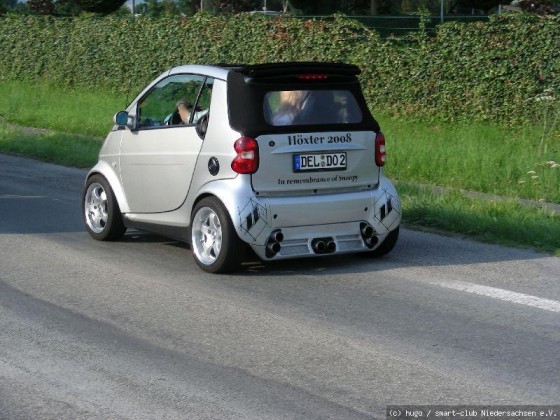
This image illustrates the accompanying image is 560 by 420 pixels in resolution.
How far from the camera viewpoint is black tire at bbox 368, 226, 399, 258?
997cm

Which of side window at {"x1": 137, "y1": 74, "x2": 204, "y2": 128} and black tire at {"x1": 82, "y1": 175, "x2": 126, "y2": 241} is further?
black tire at {"x1": 82, "y1": 175, "x2": 126, "y2": 241}

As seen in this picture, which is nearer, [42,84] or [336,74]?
[336,74]

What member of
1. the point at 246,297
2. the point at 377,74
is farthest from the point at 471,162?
the point at 246,297

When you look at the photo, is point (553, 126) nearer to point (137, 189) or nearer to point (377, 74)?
point (377, 74)

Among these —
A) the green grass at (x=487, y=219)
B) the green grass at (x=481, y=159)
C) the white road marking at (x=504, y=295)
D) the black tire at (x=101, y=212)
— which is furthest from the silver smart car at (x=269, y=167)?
the green grass at (x=481, y=159)

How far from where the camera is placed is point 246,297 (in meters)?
8.61

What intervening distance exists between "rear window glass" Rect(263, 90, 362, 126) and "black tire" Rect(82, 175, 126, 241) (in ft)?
7.08

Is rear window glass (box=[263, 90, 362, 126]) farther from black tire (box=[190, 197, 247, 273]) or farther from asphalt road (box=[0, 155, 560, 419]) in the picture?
asphalt road (box=[0, 155, 560, 419])

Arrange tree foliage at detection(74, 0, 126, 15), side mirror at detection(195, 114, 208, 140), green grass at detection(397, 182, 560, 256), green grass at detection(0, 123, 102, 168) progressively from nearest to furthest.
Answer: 1. side mirror at detection(195, 114, 208, 140)
2. green grass at detection(397, 182, 560, 256)
3. green grass at detection(0, 123, 102, 168)
4. tree foliage at detection(74, 0, 126, 15)

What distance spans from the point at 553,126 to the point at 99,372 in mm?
11801

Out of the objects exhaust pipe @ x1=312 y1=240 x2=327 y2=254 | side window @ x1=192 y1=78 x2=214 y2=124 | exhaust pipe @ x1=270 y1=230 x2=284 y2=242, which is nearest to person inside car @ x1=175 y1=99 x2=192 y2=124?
side window @ x1=192 y1=78 x2=214 y2=124

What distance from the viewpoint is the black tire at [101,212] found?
10797 millimetres

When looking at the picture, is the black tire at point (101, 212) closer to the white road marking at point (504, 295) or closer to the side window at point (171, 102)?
the side window at point (171, 102)

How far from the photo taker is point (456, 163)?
1538cm
